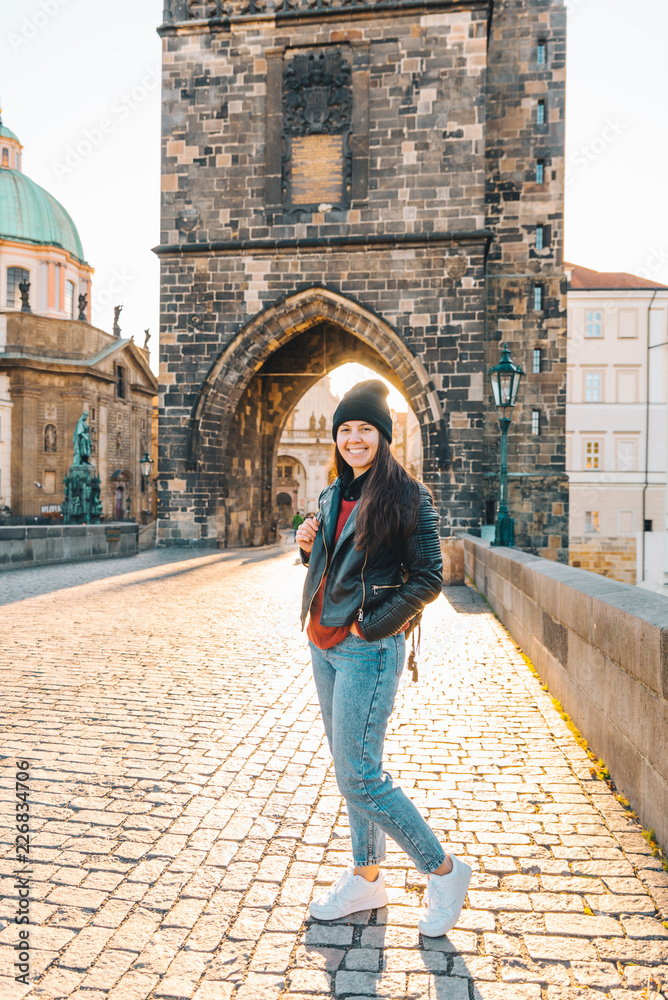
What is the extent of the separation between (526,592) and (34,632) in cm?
454

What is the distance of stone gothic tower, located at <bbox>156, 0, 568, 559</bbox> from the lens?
1748cm

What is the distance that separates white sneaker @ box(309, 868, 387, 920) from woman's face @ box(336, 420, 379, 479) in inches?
54.0

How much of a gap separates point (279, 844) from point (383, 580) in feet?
4.44

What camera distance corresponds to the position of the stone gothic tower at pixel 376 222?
57.4ft

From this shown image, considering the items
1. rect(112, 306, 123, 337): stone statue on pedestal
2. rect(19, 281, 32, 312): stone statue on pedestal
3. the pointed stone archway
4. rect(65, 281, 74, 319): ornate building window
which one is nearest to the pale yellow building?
the pointed stone archway

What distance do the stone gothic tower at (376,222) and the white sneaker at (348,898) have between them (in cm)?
1506

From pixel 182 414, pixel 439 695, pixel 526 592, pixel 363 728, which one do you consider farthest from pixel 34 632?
pixel 182 414

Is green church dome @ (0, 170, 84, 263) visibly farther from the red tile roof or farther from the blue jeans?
the blue jeans

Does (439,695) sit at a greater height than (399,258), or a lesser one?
lesser

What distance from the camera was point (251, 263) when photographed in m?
18.3

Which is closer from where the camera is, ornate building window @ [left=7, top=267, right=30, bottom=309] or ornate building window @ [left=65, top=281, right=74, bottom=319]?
ornate building window @ [left=7, top=267, right=30, bottom=309]

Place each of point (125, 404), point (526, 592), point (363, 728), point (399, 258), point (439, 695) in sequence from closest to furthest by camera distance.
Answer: point (363, 728)
point (439, 695)
point (526, 592)
point (399, 258)
point (125, 404)

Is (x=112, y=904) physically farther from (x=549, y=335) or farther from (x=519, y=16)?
(x=519, y=16)

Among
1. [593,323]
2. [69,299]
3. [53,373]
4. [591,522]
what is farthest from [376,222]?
[69,299]
